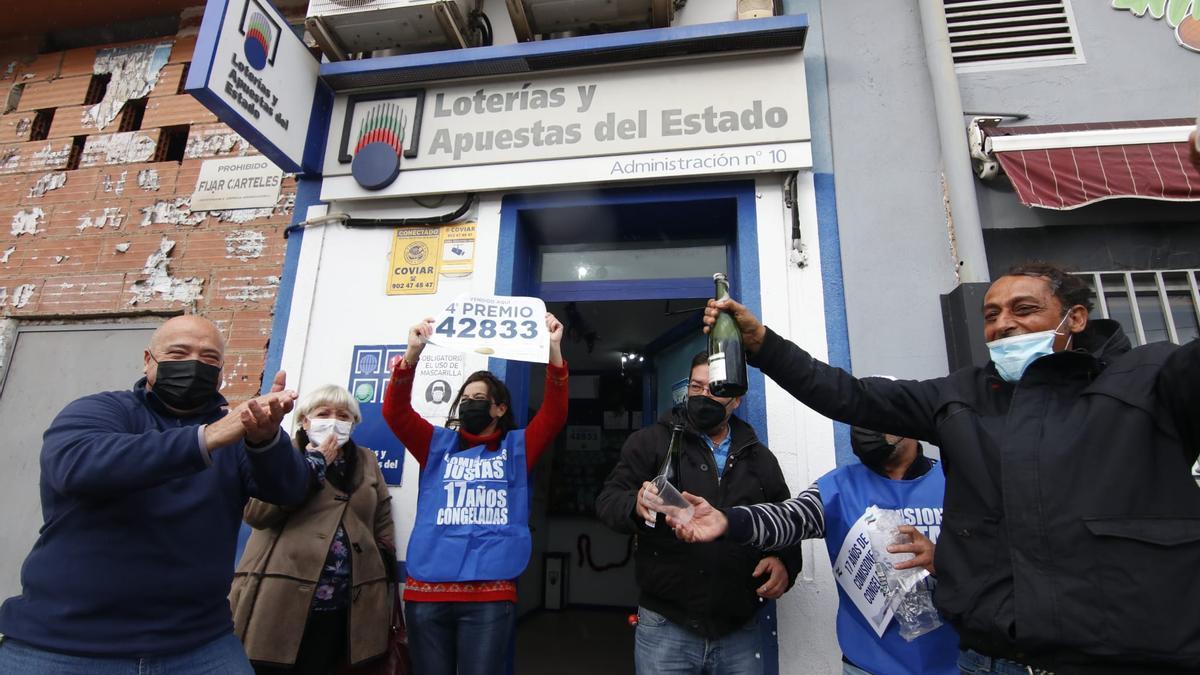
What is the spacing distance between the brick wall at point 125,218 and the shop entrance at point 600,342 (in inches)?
74.1

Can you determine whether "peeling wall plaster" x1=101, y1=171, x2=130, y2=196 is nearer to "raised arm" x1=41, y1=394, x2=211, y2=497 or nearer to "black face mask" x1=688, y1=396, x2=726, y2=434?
"raised arm" x1=41, y1=394, x2=211, y2=497

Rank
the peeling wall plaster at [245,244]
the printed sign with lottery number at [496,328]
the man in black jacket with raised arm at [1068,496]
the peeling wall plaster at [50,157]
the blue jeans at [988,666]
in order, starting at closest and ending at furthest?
the man in black jacket with raised arm at [1068,496] → the blue jeans at [988,666] → the printed sign with lottery number at [496,328] → the peeling wall plaster at [245,244] → the peeling wall plaster at [50,157]

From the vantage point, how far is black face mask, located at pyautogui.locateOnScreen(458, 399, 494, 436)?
2910 millimetres

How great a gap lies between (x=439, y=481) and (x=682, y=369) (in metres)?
1.90

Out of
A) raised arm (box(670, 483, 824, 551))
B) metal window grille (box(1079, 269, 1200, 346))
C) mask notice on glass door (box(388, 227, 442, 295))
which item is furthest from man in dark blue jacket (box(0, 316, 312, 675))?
metal window grille (box(1079, 269, 1200, 346))

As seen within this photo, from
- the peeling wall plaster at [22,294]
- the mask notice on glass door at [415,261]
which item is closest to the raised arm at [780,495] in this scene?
the mask notice on glass door at [415,261]

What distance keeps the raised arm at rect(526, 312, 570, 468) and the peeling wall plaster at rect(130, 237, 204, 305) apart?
2.95 m

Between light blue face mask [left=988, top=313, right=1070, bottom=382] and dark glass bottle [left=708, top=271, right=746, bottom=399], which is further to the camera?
dark glass bottle [left=708, top=271, right=746, bottom=399]

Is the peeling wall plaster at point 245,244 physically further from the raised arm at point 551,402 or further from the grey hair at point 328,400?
the raised arm at point 551,402

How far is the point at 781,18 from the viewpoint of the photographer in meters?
3.68

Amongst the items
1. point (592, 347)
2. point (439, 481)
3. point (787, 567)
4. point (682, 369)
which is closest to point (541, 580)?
point (592, 347)

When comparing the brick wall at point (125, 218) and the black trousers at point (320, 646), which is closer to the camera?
the black trousers at point (320, 646)

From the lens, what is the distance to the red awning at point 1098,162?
130 inches

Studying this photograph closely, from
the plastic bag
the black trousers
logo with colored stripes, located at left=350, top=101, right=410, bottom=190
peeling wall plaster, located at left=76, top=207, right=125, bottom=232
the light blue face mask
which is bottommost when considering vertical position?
the black trousers
